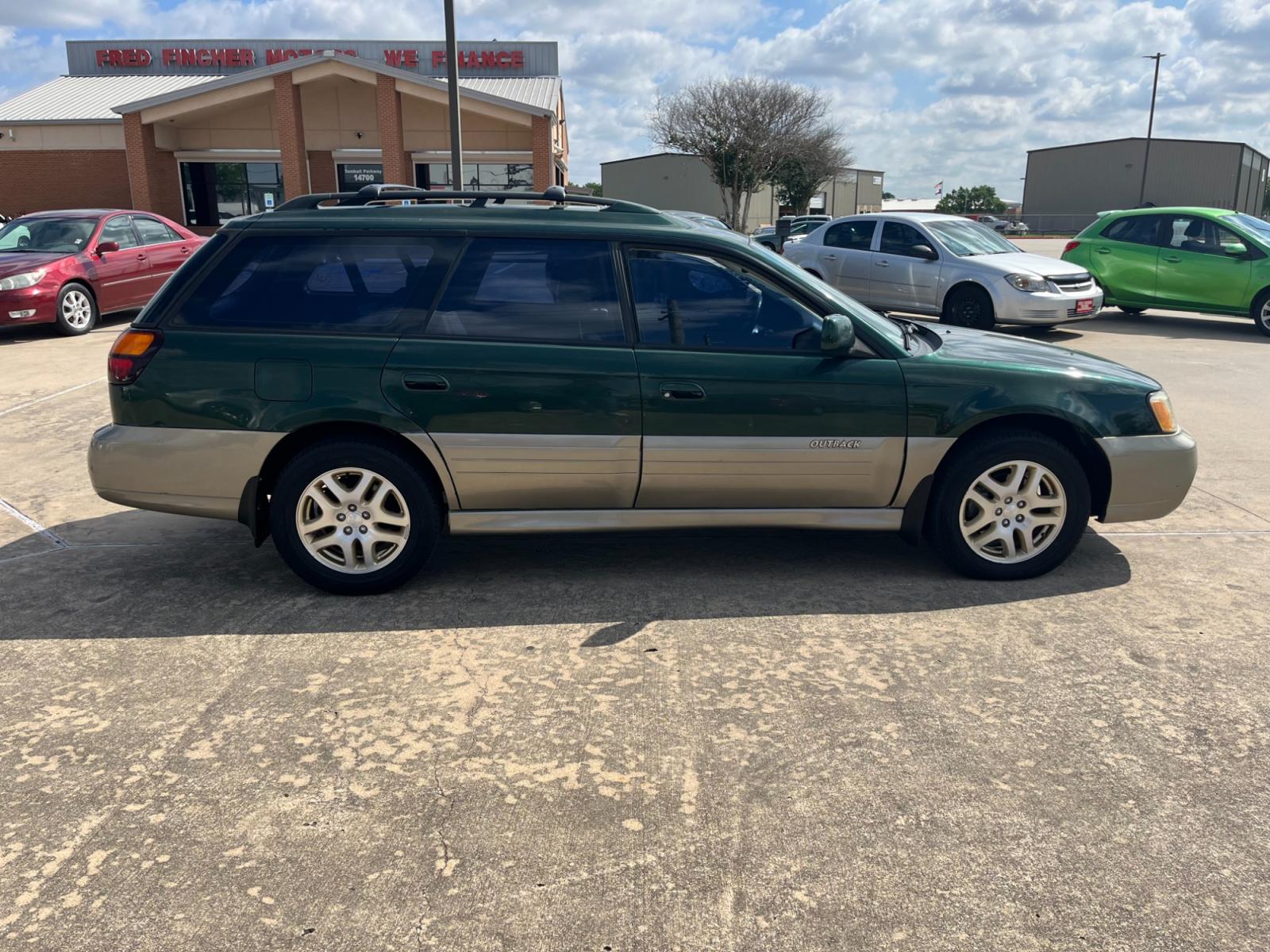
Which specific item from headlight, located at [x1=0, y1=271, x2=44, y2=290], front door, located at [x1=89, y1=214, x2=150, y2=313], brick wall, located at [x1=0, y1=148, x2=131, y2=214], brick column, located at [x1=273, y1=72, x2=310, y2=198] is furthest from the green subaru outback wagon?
brick wall, located at [x1=0, y1=148, x2=131, y2=214]

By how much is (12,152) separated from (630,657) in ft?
117

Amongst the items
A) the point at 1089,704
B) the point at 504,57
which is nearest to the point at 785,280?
the point at 1089,704

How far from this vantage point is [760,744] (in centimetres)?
328

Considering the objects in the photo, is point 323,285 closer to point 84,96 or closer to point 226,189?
point 226,189

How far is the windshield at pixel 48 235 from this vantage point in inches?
523

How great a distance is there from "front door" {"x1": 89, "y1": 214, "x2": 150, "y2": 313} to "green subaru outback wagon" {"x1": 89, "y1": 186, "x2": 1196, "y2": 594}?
33.5ft

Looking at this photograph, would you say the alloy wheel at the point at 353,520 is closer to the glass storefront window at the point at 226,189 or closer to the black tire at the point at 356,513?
the black tire at the point at 356,513

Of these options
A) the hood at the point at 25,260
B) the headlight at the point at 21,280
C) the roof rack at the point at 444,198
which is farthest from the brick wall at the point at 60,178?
the roof rack at the point at 444,198

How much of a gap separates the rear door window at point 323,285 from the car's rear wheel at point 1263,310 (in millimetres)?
12942

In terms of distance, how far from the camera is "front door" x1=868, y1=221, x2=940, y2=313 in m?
13.3

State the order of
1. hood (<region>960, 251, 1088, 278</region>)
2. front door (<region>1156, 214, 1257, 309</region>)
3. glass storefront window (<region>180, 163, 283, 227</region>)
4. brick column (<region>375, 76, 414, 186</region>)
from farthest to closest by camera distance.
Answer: glass storefront window (<region>180, 163, 283, 227</region>) → brick column (<region>375, 76, 414, 186</region>) → front door (<region>1156, 214, 1257, 309</region>) → hood (<region>960, 251, 1088, 278</region>)

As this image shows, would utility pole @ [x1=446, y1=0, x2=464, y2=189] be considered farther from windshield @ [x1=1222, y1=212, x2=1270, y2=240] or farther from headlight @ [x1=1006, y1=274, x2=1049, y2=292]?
windshield @ [x1=1222, y1=212, x2=1270, y2=240]

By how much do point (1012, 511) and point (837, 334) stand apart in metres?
1.16

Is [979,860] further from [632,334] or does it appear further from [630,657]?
[632,334]
